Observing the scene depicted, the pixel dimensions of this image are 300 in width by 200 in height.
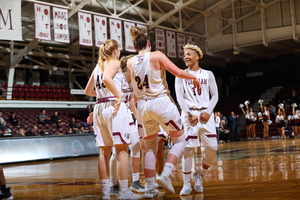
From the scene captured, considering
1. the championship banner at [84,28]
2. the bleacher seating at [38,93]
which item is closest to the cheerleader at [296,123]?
the championship banner at [84,28]

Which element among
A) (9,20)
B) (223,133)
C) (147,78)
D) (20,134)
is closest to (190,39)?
(223,133)

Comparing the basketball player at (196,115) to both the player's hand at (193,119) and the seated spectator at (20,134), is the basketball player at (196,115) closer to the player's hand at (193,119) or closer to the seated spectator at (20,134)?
the player's hand at (193,119)

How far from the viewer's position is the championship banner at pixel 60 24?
63.4 ft

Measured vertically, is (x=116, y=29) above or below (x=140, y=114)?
above

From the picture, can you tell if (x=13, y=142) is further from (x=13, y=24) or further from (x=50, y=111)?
(x=50, y=111)

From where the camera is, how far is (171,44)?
25891mm

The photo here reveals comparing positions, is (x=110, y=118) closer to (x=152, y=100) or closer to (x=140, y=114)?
(x=140, y=114)

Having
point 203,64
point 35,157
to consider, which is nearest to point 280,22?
point 203,64

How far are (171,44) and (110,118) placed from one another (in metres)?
21.8

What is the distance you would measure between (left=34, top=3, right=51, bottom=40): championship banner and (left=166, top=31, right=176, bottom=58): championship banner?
896 centimetres

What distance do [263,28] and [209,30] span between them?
167 inches

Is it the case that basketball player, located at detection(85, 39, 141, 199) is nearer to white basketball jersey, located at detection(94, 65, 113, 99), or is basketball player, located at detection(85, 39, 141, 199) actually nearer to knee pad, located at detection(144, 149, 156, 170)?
white basketball jersey, located at detection(94, 65, 113, 99)

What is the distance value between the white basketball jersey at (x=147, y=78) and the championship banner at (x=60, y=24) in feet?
51.0

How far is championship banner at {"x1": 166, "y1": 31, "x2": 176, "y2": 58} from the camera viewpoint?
25.5 m
